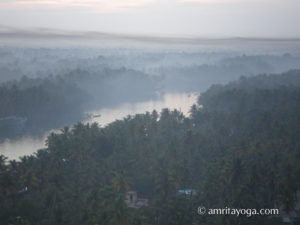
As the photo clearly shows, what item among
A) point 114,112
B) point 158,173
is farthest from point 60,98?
point 158,173

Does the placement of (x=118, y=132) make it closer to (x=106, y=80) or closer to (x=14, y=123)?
(x=14, y=123)

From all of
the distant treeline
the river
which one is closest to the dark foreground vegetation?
the river

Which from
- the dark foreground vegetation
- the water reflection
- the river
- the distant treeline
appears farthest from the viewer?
the water reflection

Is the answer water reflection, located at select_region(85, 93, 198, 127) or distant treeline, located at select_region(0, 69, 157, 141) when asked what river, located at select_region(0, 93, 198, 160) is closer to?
water reflection, located at select_region(85, 93, 198, 127)

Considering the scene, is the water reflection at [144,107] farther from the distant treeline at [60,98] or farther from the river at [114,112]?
the distant treeline at [60,98]

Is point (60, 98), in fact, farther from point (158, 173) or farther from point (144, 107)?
point (158, 173)

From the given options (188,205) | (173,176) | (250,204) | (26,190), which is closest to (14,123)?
(26,190)
